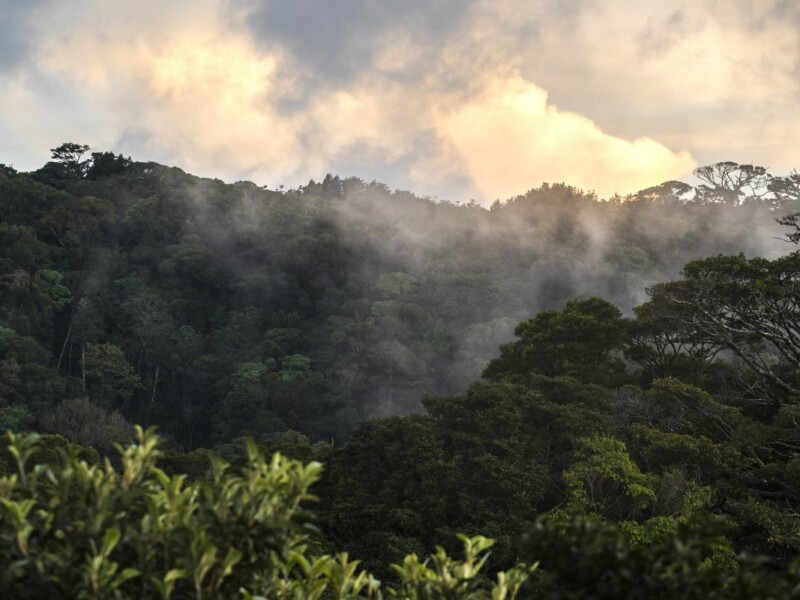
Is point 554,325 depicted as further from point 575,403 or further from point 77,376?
point 77,376

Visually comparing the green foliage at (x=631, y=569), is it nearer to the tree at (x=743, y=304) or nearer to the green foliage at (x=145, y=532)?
the green foliage at (x=145, y=532)

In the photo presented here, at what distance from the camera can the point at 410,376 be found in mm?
62406

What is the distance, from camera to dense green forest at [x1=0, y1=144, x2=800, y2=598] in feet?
16.9

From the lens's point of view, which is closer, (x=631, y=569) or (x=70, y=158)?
(x=631, y=569)

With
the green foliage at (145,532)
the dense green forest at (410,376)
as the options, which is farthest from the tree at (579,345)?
the green foliage at (145,532)

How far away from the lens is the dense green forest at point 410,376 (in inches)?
203

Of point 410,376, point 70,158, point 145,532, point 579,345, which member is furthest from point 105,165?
point 145,532

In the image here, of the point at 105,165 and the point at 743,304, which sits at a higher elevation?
the point at 105,165

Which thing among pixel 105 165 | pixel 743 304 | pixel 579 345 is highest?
pixel 105 165

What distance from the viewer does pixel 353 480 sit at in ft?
84.7

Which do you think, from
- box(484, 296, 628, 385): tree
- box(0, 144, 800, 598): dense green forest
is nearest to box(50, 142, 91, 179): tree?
box(0, 144, 800, 598): dense green forest

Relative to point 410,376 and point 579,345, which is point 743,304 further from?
point 410,376

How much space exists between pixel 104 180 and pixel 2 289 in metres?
30.7

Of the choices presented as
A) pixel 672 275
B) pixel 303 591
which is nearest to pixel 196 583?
pixel 303 591
